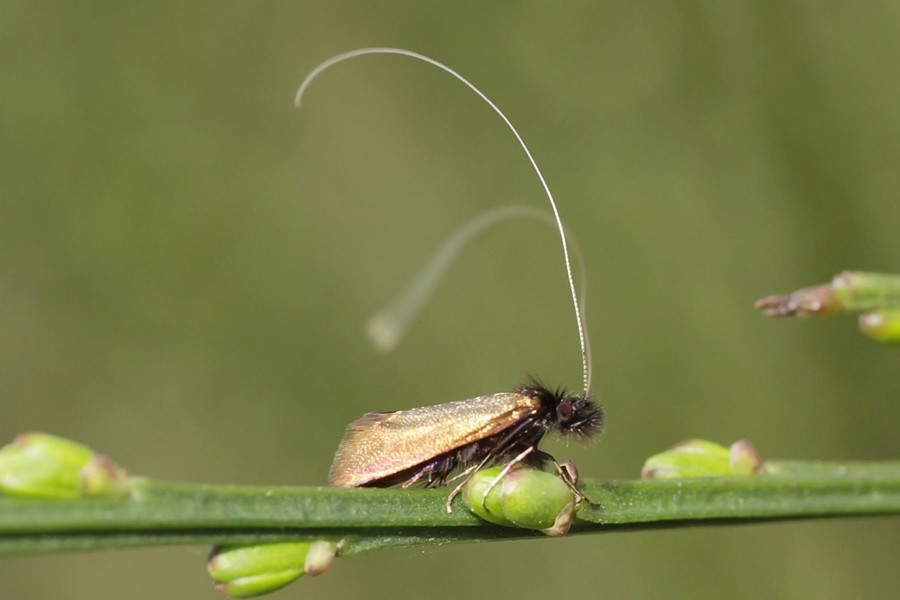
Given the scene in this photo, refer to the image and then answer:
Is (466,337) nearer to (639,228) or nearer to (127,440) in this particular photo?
(639,228)

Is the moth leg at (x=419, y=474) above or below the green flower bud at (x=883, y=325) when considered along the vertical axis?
below

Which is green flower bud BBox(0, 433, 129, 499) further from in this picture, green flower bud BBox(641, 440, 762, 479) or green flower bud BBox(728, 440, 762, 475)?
→ green flower bud BBox(728, 440, 762, 475)

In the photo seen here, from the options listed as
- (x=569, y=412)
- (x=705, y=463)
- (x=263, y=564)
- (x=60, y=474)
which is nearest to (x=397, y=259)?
(x=569, y=412)

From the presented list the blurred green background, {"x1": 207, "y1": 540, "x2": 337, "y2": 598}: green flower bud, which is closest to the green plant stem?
{"x1": 207, "y1": 540, "x2": 337, "y2": 598}: green flower bud

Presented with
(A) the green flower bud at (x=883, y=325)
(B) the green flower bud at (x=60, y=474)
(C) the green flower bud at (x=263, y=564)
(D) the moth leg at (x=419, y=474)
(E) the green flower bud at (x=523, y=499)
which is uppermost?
(A) the green flower bud at (x=883, y=325)

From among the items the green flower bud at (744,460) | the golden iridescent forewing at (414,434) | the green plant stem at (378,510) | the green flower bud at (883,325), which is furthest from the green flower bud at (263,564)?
the green flower bud at (883,325)

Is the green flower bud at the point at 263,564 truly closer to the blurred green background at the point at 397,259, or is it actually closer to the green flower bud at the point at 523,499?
the green flower bud at the point at 523,499
